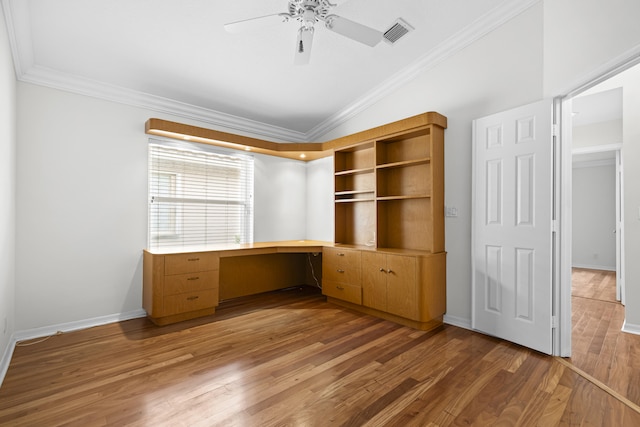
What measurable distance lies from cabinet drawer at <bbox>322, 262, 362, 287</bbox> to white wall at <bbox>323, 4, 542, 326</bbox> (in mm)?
1019

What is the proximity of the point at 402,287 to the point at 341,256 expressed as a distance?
36.7 inches

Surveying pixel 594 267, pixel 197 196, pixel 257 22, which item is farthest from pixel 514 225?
pixel 594 267

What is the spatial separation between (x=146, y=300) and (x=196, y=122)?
90.5 inches

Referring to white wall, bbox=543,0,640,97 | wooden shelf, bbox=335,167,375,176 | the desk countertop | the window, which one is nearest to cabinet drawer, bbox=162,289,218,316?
the desk countertop

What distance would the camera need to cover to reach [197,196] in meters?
4.11

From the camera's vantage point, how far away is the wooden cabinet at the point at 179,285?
322 cm

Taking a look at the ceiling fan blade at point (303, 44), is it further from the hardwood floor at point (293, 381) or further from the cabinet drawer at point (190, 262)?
the hardwood floor at point (293, 381)

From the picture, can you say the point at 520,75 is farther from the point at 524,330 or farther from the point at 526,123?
the point at 524,330

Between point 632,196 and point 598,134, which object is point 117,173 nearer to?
point 632,196

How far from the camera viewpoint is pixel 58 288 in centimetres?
311

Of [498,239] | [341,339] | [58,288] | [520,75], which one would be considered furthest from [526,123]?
[58,288]

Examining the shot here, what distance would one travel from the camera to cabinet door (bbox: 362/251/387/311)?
3.41 m

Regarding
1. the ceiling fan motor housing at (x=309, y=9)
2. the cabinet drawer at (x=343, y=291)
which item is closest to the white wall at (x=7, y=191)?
the ceiling fan motor housing at (x=309, y=9)

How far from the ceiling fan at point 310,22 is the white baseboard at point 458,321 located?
278 cm
